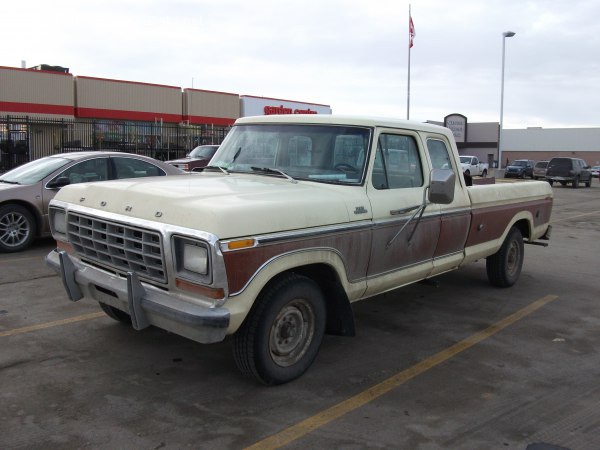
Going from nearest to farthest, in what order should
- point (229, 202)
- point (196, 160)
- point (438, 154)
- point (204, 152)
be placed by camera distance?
point (229, 202)
point (438, 154)
point (196, 160)
point (204, 152)

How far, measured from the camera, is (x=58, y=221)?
471 centimetres

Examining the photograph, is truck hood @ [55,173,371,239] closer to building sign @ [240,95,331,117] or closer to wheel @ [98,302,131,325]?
wheel @ [98,302,131,325]

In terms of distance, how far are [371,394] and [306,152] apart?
205cm

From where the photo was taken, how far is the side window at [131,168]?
9289mm

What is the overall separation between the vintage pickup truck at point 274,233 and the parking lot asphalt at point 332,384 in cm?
38

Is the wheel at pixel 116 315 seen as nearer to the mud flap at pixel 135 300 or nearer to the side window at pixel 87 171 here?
the mud flap at pixel 135 300

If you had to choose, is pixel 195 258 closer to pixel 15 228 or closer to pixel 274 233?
pixel 274 233

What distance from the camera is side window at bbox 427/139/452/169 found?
5.48m

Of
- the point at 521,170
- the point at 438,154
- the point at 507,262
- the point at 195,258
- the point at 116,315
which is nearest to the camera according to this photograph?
the point at 195,258

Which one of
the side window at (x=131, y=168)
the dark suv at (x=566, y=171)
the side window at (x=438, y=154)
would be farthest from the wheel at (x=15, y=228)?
the dark suv at (x=566, y=171)

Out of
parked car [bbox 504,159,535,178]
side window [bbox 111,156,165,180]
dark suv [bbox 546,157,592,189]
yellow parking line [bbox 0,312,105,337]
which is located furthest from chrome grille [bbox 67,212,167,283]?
parked car [bbox 504,159,535,178]

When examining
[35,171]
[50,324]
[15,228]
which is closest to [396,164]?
[50,324]

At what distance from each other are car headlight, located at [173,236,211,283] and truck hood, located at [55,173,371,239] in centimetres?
11

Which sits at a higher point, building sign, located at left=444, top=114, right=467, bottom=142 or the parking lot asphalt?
building sign, located at left=444, top=114, right=467, bottom=142
